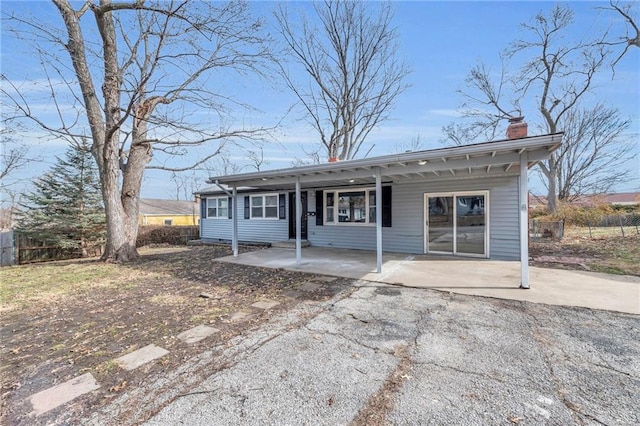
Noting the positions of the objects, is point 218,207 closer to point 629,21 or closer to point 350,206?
point 350,206

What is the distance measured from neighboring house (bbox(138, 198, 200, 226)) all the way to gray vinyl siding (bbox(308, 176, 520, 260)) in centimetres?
2365

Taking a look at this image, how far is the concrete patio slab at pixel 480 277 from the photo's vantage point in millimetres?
4320

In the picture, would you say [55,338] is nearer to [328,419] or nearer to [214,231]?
[328,419]

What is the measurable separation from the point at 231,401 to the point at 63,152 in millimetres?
12493

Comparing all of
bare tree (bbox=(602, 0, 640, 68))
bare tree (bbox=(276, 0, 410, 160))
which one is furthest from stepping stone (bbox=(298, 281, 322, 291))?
bare tree (bbox=(602, 0, 640, 68))

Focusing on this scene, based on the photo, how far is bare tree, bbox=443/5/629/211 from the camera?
1455 centimetres

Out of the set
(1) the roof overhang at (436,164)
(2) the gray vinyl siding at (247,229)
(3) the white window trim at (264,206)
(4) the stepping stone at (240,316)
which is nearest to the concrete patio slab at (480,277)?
(1) the roof overhang at (436,164)

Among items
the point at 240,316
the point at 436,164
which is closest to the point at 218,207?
the point at 240,316

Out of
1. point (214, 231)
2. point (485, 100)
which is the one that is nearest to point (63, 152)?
point (214, 231)

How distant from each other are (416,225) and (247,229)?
7.19m

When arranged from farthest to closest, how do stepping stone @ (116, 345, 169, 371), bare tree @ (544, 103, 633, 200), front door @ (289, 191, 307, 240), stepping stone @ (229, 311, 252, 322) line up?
bare tree @ (544, 103, 633, 200)
front door @ (289, 191, 307, 240)
stepping stone @ (229, 311, 252, 322)
stepping stone @ (116, 345, 169, 371)

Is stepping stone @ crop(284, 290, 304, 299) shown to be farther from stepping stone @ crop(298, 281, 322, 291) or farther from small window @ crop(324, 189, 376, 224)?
small window @ crop(324, 189, 376, 224)

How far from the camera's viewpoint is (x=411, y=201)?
8586 millimetres

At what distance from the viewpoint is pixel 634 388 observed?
2.19m
